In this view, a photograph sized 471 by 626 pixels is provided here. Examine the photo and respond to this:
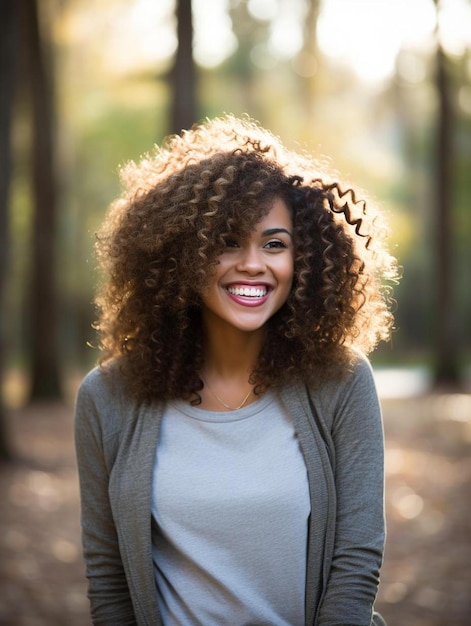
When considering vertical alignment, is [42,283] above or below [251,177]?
Answer: above

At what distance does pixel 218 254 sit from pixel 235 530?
91cm

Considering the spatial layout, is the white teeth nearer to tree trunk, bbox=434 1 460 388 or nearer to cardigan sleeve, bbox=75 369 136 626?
cardigan sleeve, bbox=75 369 136 626

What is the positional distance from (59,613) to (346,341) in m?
3.32

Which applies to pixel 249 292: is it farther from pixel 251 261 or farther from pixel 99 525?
pixel 99 525

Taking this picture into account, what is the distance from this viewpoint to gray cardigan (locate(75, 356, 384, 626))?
2.54 m

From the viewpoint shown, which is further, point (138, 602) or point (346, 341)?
point (346, 341)

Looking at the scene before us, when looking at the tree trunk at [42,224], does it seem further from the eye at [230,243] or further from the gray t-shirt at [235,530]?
the gray t-shirt at [235,530]

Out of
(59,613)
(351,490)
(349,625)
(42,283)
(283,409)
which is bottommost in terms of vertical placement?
(59,613)

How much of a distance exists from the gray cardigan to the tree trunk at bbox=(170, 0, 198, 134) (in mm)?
8313

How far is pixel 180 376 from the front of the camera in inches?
112

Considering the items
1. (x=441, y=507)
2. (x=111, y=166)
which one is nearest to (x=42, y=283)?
(x=111, y=166)

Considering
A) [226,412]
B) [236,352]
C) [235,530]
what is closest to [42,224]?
[236,352]

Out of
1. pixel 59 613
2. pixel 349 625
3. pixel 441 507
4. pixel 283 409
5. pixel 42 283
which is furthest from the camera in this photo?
pixel 42 283

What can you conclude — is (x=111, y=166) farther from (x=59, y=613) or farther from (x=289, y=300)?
(x=289, y=300)
